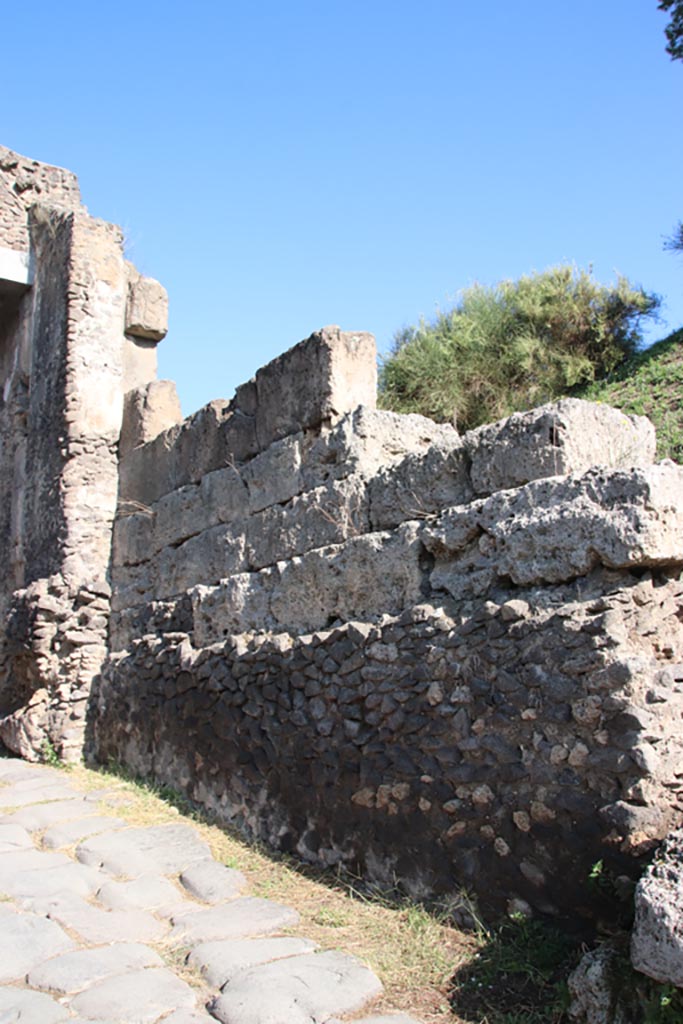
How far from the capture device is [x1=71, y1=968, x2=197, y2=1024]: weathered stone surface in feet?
10.3

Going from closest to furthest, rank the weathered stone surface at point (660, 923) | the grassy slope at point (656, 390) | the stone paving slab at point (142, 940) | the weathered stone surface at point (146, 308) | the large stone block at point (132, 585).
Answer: the weathered stone surface at point (660, 923)
the stone paving slab at point (142, 940)
the large stone block at point (132, 585)
the weathered stone surface at point (146, 308)
the grassy slope at point (656, 390)

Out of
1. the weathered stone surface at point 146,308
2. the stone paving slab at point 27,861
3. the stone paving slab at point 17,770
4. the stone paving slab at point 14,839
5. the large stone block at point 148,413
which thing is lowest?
the stone paving slab at point 27,861

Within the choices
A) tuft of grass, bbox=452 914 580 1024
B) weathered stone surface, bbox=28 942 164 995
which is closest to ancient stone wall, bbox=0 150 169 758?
weathered stone surface, bbox=28 942 164 995

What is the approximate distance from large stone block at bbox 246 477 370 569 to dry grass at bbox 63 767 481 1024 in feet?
5.53

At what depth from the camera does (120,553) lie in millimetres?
7664

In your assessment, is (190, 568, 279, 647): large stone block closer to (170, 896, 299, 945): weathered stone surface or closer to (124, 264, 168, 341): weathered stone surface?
(170, 896, 299, 945): weathered stone surface

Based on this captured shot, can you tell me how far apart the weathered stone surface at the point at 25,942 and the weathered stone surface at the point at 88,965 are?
6 centimetres

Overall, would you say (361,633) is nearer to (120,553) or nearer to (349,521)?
(349,521)

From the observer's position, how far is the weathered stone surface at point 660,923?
105 inches

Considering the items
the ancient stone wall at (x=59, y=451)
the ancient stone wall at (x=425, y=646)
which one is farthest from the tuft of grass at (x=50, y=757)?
the ancient stone wall at (x=425, y=646)

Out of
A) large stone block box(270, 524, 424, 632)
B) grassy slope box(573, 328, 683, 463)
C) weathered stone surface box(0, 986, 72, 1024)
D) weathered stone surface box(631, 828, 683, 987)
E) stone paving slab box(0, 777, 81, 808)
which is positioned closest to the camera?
weathered stone surface box(631, 828, 683, 987)

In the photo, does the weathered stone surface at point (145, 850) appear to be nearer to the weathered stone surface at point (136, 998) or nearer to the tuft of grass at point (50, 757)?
the weathered stone surface at point (136, 998)

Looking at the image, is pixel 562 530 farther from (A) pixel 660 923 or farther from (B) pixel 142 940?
(B) pixel 142 940

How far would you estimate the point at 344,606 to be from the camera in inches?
195
